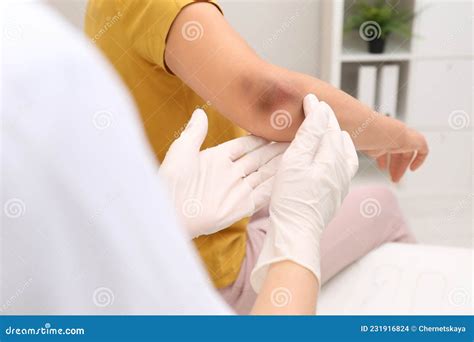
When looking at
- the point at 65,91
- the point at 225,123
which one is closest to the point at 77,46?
the point at 65,91

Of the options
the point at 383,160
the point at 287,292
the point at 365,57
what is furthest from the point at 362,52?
the point at 287,292

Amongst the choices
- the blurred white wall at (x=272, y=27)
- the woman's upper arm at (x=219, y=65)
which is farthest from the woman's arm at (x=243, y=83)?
the blurred white wall at (x=272, y=27)

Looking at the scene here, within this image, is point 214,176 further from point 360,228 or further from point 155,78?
point 360,228

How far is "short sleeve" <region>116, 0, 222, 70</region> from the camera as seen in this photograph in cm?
79

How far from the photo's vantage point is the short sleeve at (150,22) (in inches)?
30.9

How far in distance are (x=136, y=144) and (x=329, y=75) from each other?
2.53 ft

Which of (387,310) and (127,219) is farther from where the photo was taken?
(387,310)

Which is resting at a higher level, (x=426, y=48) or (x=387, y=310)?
(x=426, y=48)

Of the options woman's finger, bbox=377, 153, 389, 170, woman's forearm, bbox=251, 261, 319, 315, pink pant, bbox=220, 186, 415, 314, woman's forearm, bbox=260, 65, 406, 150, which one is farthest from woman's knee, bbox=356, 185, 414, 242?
woman's forearm, bbox=251, 261, 319, 315

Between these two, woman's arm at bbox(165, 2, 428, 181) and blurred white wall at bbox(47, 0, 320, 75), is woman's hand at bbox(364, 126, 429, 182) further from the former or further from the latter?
blurred white wall at bbox(47, 0, 320, 75)

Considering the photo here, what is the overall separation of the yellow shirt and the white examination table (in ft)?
0.67

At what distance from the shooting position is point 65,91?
0.35 metres
